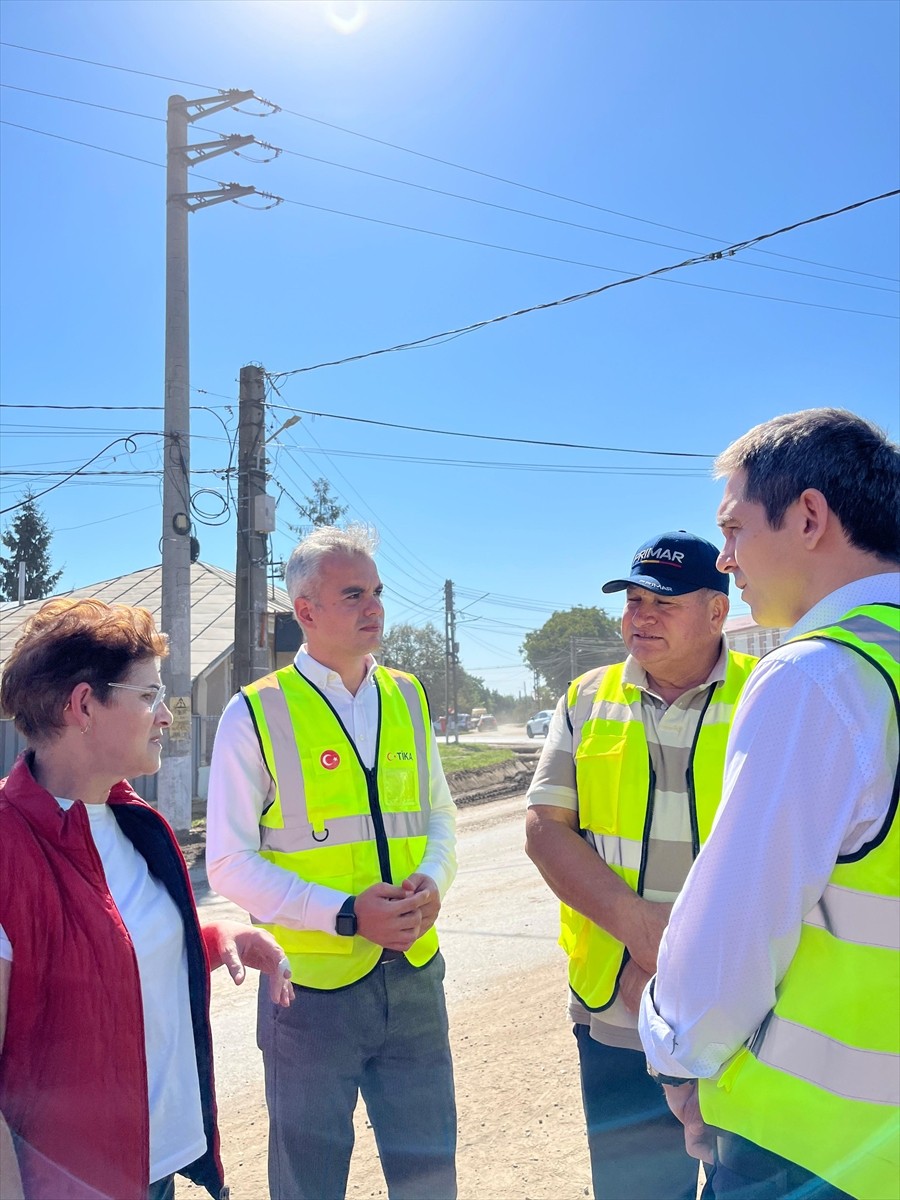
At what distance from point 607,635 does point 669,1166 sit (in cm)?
8015

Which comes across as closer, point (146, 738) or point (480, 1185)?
point (146, 738)

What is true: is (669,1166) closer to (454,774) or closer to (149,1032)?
(149,1032)

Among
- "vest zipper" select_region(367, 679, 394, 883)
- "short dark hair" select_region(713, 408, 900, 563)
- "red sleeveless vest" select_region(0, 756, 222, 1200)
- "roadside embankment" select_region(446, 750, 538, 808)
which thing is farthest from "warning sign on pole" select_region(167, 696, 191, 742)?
"short dark hair" select_region(713, 408, 900, 563)

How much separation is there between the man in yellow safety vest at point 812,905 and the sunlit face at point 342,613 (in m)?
1.58

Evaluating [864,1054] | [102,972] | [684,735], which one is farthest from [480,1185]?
[864,1054]

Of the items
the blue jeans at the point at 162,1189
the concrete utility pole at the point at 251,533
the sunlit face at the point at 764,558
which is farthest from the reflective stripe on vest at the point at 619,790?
the concrete utility pole at the point at 251,533

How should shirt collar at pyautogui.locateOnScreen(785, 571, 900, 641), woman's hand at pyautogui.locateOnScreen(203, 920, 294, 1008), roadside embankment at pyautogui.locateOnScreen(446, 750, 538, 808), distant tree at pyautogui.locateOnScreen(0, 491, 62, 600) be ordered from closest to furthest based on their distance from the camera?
shirt collar at pyautogui.locateOnScreen(785, 571, 900, 641) < woman's hand at pyautogui.locateOnScreen(203, 920, 294, 1008) < roadside embankment at pyautogui.locateOnScreen(446, 750, 538, 808) < distant tree at pyautogui.locateOnScreen(0, 491, 62, 600)

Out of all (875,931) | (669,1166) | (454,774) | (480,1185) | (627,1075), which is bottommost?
(454,774)

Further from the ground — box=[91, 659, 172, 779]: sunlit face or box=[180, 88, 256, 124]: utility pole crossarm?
box=[180, 88, 256, 124]: utility pole crossarm

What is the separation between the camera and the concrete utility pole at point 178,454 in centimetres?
1218

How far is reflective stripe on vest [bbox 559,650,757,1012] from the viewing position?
2500 millimetres

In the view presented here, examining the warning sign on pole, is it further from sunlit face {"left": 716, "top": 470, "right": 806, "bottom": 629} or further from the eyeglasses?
sunlit face {"left": 716, "top": 470, "right": 806, "bottom": 629}

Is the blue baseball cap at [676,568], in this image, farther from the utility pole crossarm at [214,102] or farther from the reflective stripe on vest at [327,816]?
the utility pole crossarm at [214,102]

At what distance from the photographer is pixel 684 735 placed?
8.54 ft
